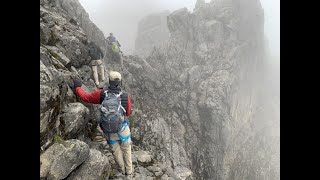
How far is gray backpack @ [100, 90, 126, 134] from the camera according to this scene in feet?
36.1

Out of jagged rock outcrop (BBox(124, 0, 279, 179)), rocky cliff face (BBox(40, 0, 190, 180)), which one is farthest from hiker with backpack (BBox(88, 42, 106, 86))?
jagged rock outcrop (BBox(124, 0, 279, 179))

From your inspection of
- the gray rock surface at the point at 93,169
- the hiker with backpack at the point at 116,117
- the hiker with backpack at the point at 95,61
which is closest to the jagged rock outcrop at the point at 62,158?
the gray rock surface at the point at 93,169

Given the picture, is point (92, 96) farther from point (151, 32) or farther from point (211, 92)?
point (151, 32)

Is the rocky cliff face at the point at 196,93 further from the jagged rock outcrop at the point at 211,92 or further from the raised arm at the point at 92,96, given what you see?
the raised arm at the point at 92,96

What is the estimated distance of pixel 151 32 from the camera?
110312 mm

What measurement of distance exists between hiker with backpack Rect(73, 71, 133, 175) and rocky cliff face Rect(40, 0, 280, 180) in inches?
61.9

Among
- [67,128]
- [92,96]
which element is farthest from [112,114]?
[67,128]

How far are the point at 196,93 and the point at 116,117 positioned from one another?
5215cm

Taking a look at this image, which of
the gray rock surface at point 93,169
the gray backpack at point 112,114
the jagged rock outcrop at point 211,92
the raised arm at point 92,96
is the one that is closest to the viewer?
the gray rock surface at point 93,169

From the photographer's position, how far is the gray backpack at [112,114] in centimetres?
1101

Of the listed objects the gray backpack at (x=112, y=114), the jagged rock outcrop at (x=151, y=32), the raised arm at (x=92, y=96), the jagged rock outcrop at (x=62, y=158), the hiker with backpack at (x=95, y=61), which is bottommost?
the jagged rock outcrop at (x=62, y=158)

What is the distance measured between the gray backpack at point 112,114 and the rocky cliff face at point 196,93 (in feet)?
7.55

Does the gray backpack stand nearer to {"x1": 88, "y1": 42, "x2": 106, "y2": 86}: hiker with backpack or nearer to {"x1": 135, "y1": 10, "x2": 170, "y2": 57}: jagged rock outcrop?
{"x1": 88, "y1": 42, "x2": 106, "y2": 86}: hiker with backpack
